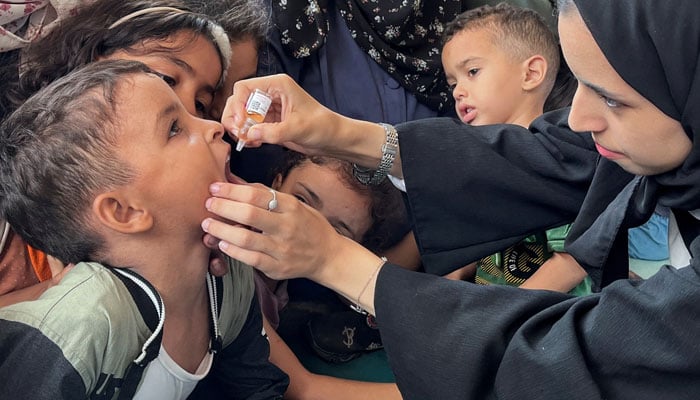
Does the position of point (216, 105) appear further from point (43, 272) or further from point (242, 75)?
point (43, 272)

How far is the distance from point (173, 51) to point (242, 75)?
0.94ft

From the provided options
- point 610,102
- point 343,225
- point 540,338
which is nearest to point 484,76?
point 343,225

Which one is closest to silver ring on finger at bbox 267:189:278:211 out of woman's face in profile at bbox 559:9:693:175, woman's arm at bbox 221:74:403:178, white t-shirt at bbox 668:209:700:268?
woman's arm at bbox 221:74:403:178

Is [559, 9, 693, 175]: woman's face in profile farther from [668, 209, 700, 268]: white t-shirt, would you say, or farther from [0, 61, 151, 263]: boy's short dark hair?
[0, 61, 151, 263]: boy's short dark hair

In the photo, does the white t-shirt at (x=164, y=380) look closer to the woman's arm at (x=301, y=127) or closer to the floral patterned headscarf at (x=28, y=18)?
the woman's arm at (x=301, y=127)

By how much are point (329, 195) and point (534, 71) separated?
0.70m

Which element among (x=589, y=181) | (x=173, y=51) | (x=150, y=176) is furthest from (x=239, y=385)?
(x=589, y=181)

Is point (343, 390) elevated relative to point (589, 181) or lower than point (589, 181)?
lower

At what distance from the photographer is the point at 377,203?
5.85 ft

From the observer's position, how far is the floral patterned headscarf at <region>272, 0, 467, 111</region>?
1.83 m

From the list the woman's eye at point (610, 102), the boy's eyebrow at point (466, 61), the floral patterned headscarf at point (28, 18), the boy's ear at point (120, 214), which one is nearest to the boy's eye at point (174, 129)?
the boy's ear at point (120, 214)

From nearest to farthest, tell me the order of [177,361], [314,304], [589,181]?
[177,361], [589,181], [314,304]

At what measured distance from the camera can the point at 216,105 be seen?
1543 millimetres

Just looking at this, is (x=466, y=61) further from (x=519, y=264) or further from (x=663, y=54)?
(x=663, y=54)
